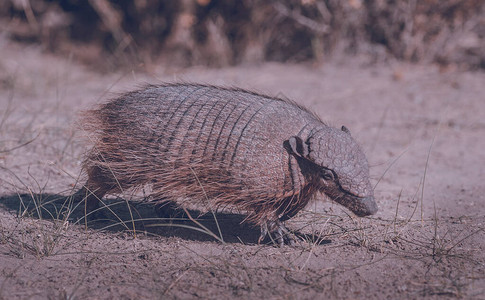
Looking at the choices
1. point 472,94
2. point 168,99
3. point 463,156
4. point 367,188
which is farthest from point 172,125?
point 472,94

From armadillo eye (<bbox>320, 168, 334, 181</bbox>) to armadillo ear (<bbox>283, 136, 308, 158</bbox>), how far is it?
191 millimetres

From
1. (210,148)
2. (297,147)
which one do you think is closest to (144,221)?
(210,148)

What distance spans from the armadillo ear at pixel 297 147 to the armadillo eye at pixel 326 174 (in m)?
0.19

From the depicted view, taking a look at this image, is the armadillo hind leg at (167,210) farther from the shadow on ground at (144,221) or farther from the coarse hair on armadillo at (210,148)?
the coarse hair on armadillo at (210,148)

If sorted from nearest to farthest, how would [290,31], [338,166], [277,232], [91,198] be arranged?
1. [338,166]
2. [277,232]
3. [91,198]
4. [290,31]

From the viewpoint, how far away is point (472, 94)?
9.12m

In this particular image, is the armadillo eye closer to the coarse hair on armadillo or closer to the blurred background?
the coarse hair on armadillo

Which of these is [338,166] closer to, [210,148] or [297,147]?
[297,147]

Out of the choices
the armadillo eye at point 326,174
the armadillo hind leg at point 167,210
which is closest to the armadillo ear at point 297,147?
the armadillo eye at point 326,174

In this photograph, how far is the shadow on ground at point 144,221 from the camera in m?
4.25

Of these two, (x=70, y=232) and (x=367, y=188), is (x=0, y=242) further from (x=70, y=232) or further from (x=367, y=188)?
(x=367, y=188)

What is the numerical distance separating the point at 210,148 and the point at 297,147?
0.64m

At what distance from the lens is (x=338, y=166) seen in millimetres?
3801

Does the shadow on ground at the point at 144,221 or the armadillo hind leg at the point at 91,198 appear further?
the armadillo hind leg at the point at 91,198
